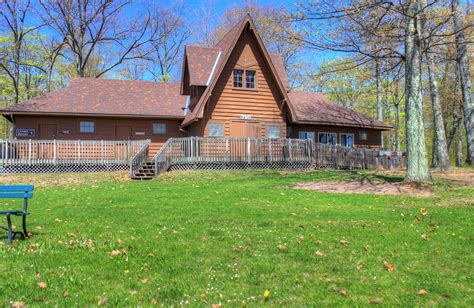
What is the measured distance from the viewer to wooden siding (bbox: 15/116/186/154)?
23312 mm

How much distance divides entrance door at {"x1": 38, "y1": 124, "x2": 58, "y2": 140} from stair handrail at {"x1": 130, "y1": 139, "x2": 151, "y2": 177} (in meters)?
7.38

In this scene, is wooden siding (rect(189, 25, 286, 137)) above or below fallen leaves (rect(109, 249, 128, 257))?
above

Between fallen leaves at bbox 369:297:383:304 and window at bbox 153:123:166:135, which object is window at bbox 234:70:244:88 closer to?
window at bbox 153:123:166:135

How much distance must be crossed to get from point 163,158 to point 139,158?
1.20 metres

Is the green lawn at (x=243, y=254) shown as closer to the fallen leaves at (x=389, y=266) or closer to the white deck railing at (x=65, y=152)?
the fallen leaves at (x=389, y=266)

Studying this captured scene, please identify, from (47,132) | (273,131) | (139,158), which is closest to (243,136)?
(273,131)

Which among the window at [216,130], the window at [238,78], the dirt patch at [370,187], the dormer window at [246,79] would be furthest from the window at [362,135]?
the dirt patch at [370,187]

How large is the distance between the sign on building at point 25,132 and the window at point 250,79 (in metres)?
13.4

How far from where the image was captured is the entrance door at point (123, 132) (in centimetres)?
2461

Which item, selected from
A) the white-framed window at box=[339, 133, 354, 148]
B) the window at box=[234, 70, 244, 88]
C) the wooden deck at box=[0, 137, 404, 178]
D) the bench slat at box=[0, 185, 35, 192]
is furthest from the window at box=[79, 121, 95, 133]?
the bench slat at box=[0, 185, 35, 192]

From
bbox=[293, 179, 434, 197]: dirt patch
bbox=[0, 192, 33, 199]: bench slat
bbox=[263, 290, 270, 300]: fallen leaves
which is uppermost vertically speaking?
bbox=[0, 192, 33, 199]: bench slat

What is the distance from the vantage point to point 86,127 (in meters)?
24.2

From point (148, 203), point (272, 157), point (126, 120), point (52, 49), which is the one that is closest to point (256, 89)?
point (272, 157)

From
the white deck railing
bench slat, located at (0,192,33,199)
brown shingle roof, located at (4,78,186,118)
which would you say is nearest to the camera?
bench slat, located at (0,192,33,199)
